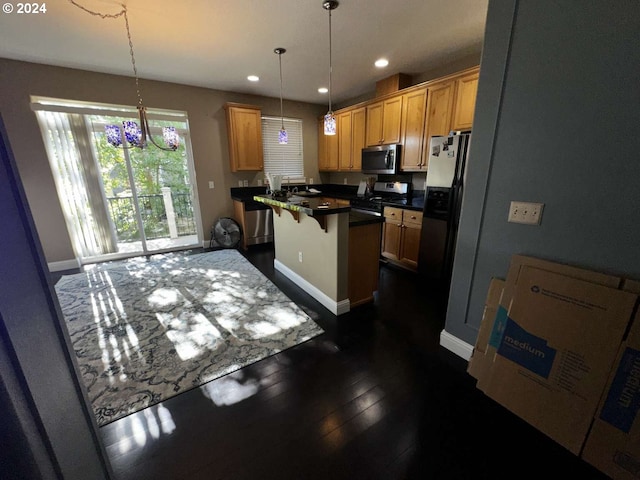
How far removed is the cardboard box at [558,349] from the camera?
1.25m

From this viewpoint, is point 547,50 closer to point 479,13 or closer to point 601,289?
point 601,289

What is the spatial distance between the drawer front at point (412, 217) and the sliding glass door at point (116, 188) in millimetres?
3614

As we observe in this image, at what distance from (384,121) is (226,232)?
329cm

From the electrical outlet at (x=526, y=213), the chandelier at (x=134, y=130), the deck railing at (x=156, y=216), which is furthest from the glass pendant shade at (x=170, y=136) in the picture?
the electrical outlet at (x=526, y=213)

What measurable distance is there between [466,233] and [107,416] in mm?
2628

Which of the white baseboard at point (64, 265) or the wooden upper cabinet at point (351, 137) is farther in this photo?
the wooden upper cabinet at point (351, 137)

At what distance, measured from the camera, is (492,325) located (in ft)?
5.52

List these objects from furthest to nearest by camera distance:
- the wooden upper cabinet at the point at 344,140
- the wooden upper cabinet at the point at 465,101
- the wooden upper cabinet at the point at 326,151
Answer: the wooden upper cabinet at the point at 326,151, the wooden upper cabinet at the point at 344,140, the wooden upper cabinet at the point at 465,101

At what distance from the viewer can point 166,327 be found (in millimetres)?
2414

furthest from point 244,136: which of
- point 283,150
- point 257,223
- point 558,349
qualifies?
point 558,349

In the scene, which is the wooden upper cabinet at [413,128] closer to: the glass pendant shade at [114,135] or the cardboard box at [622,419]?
the cardboard box at [622,419]

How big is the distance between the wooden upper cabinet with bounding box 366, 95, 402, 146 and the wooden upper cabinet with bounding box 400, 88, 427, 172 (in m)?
0.11

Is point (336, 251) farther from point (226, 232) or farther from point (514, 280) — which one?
point (226, 232)

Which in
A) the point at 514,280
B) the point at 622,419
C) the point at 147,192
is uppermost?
the point at 147,192
